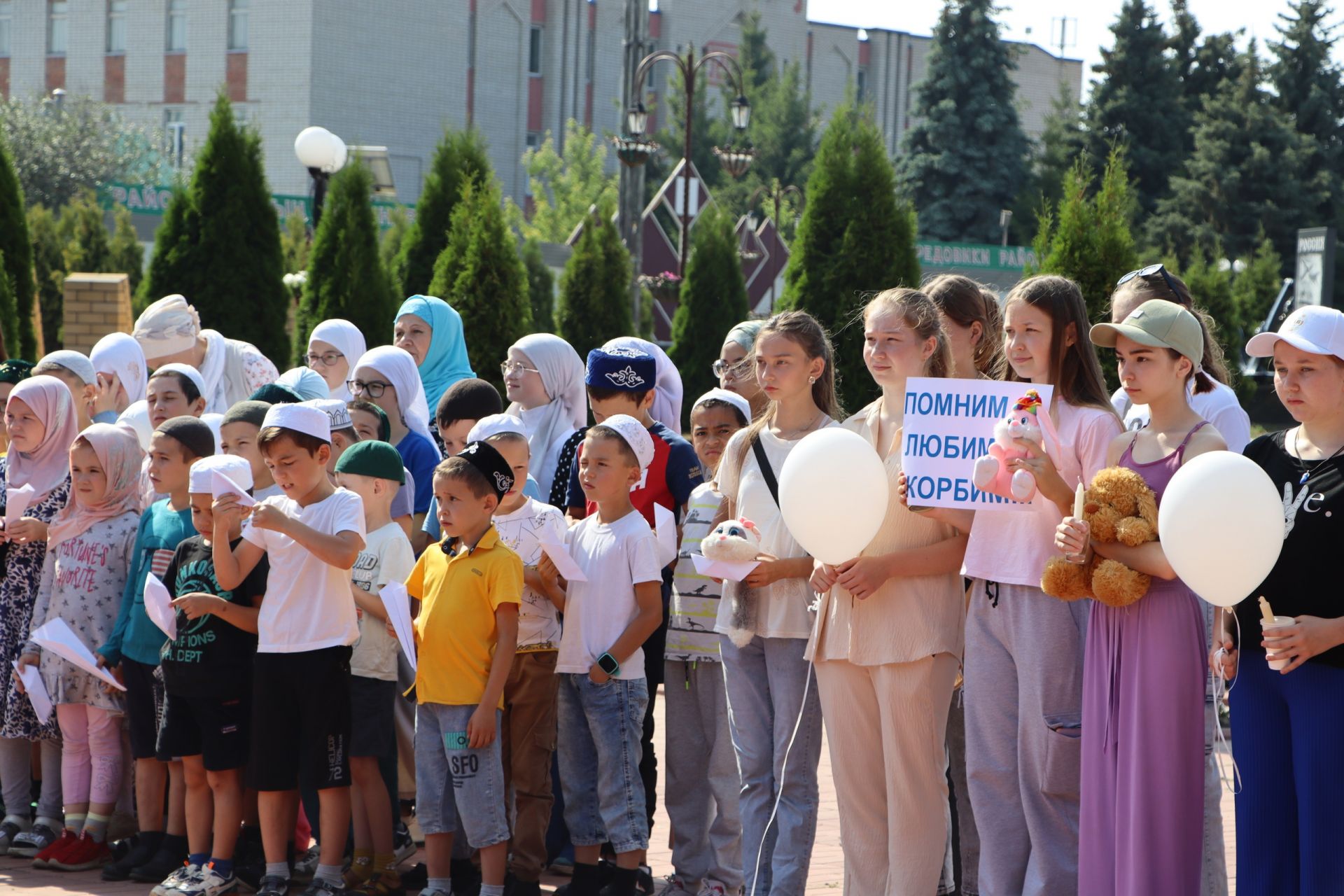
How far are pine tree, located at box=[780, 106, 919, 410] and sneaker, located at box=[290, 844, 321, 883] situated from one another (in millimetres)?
10056

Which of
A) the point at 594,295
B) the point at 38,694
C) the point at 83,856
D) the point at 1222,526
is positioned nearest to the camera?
the point at 1222,526

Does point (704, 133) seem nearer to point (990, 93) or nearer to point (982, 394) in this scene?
point (990, 93)

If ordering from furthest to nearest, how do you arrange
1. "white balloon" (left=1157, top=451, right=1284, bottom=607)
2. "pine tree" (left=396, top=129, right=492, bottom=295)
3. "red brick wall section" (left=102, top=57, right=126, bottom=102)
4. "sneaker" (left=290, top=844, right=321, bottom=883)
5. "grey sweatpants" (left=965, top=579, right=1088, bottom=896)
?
"red brick wall section" (left=102, top=57, right=126, bottom=102), "pine tree" (left=396, top=129, right=492, bottom=295), "sneaker" (left=290, top=844, right=321, bottom=883), "grey sweatpants" (left=965, top=579, right=1088, bottom=896), "white balloon" (left=1157, top=451, right=1284, bottom=607)

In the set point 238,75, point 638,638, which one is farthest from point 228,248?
point 238,75

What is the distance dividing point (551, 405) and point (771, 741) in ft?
7.39

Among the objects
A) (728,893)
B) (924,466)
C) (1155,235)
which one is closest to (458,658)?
(728,893)

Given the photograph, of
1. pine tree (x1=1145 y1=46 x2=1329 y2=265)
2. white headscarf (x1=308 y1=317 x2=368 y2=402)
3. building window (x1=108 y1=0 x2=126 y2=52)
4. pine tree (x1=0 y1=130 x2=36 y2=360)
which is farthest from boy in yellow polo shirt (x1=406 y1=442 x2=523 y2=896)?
building window (x1=108 y1=0 x2=126 y2=52)

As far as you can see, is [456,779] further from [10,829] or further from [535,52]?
[535,52]

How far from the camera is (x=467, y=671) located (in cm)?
498

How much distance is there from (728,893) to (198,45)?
45670 mm

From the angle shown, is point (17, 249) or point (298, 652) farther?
point (17, 249)

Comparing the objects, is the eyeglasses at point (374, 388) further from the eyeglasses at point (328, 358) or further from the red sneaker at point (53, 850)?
the red sneaker at point (53, 850)

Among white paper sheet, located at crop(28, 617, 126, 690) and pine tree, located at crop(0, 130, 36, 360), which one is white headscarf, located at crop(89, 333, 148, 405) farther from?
pine tree, located at crop(0, 130, 36, 360)

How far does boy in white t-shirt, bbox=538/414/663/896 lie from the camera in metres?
5.12
